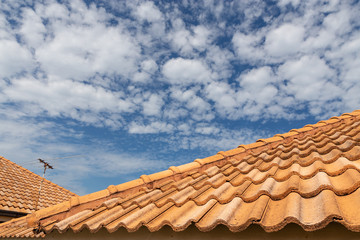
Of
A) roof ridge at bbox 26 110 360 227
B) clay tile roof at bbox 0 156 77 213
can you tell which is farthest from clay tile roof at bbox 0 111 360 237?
clay tile roof at bbox 0 156 77 213

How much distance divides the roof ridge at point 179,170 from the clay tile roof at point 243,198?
17 mm

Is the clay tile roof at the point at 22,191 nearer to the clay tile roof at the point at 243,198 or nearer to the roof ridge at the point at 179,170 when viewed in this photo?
the clay tile roof at the point at 243,198

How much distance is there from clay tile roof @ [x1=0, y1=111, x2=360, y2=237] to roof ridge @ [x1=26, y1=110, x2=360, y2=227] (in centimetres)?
2

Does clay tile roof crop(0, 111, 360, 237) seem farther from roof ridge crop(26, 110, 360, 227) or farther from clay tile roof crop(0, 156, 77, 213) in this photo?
clay tile roof crop(0, 156, 77, 213)

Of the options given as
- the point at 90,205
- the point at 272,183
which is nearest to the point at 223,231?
the point at 272,183

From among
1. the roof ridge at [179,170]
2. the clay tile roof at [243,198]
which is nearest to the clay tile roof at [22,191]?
the clay tile roof at [243,198]

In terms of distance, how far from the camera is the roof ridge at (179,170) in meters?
3.38

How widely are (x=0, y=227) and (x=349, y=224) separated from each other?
259 inches

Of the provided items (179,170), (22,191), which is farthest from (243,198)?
(22,191)

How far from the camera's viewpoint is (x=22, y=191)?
1023 centimetres

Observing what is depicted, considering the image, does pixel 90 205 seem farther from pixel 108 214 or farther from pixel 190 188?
pixel 190 188

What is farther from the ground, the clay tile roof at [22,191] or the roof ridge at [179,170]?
the clay tile roof at [22,191]

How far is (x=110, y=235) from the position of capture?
2.70 m

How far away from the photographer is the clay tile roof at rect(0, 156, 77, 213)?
8953 mm
